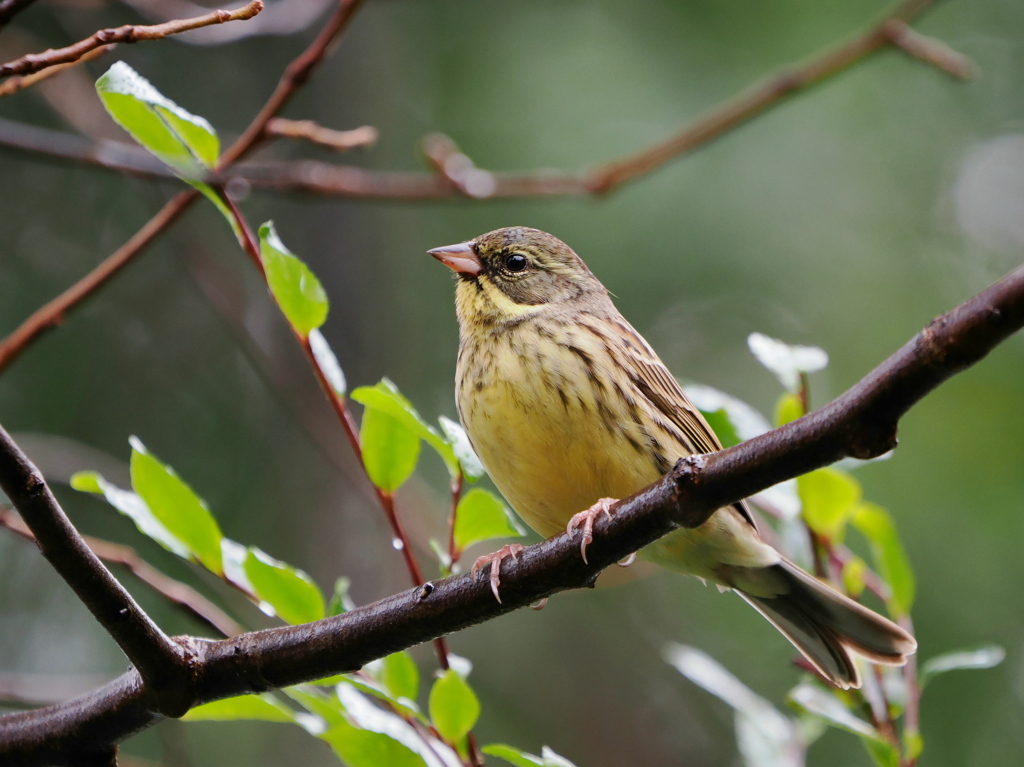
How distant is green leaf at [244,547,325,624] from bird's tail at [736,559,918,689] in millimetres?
1382

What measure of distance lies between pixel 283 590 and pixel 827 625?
1756 millimetres

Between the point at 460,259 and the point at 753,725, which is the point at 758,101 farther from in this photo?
the point at 753,725

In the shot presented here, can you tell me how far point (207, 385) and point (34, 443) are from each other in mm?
2778

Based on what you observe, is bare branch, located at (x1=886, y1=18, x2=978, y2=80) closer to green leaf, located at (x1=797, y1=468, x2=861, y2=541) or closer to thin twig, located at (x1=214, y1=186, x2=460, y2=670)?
green leaf, located at (x1=797, y1=468, x2=861, y2=541)

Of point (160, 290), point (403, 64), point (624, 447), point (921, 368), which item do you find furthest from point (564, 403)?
point (403, 64)

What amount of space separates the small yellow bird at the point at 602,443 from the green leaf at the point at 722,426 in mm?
341

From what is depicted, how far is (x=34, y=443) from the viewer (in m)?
4.25

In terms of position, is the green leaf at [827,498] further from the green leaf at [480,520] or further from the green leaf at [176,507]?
the green leaf at [176,507]

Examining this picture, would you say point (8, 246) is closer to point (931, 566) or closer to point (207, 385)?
point (207, 385)

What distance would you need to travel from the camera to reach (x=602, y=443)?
3.00 m

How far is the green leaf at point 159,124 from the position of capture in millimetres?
1937

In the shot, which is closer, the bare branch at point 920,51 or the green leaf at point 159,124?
the green leaf at point 159,124

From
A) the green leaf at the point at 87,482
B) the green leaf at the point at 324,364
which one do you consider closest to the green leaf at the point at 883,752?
the green leaf at the point at 324,364

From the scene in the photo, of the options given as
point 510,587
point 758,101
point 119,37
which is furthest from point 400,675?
point 758,101
